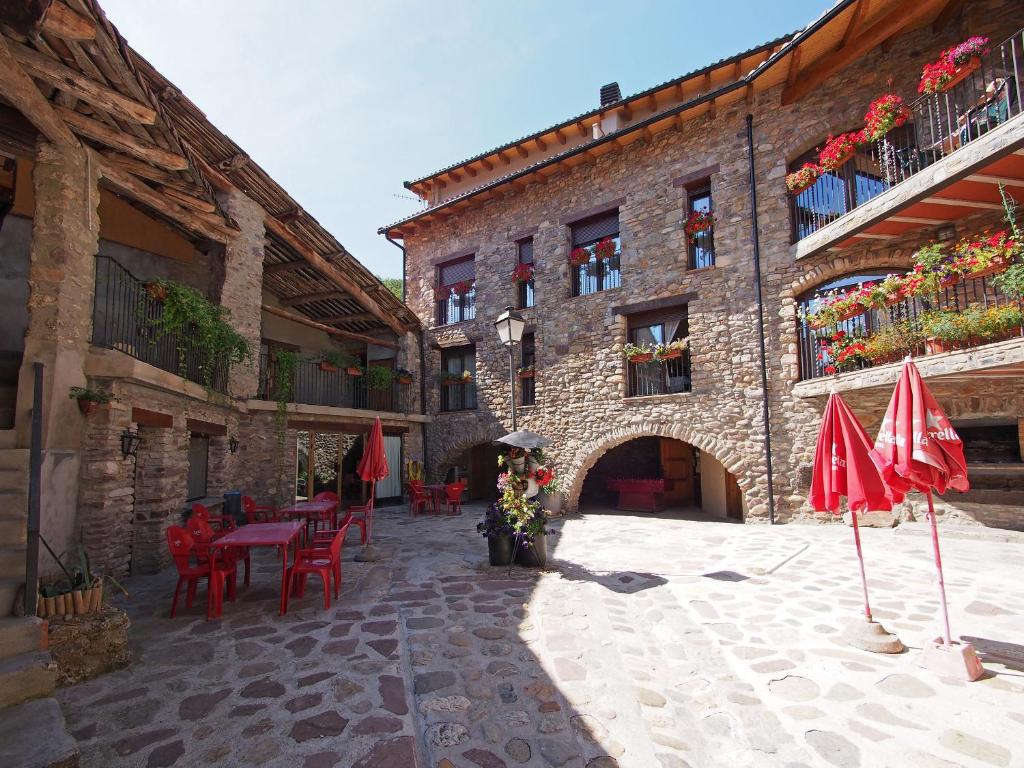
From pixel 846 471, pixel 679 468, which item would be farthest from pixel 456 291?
pixel 846 471

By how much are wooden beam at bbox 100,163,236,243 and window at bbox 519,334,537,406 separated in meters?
7.36

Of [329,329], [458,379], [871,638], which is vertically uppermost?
[329,329]

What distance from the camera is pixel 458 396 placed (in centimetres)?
1470

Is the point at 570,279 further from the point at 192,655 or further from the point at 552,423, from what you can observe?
the point at 192,655

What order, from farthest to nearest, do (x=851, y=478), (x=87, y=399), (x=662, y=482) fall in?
(x=662, y=482) < (x=87, y=399) < (x=851, y=478)

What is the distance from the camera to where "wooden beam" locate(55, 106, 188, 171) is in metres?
5.25

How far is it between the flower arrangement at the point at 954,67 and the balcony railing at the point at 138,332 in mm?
11930

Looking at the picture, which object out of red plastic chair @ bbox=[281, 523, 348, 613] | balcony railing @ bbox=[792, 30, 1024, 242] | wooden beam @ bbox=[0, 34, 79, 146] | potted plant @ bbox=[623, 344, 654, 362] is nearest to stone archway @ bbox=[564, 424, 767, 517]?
potted plant @ bbox=[623, 344, 654, 362]

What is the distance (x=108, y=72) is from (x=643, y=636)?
7.57 meters

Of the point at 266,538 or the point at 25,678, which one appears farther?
the point at 266,538

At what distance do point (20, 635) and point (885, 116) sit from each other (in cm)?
1220

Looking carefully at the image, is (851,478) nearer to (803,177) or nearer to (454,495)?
(803,177)

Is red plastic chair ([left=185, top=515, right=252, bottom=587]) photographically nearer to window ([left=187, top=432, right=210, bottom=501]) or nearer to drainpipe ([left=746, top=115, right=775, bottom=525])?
window ([left=187, top=432, right=210, bottom=501])

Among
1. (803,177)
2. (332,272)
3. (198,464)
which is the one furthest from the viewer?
(332,272)
